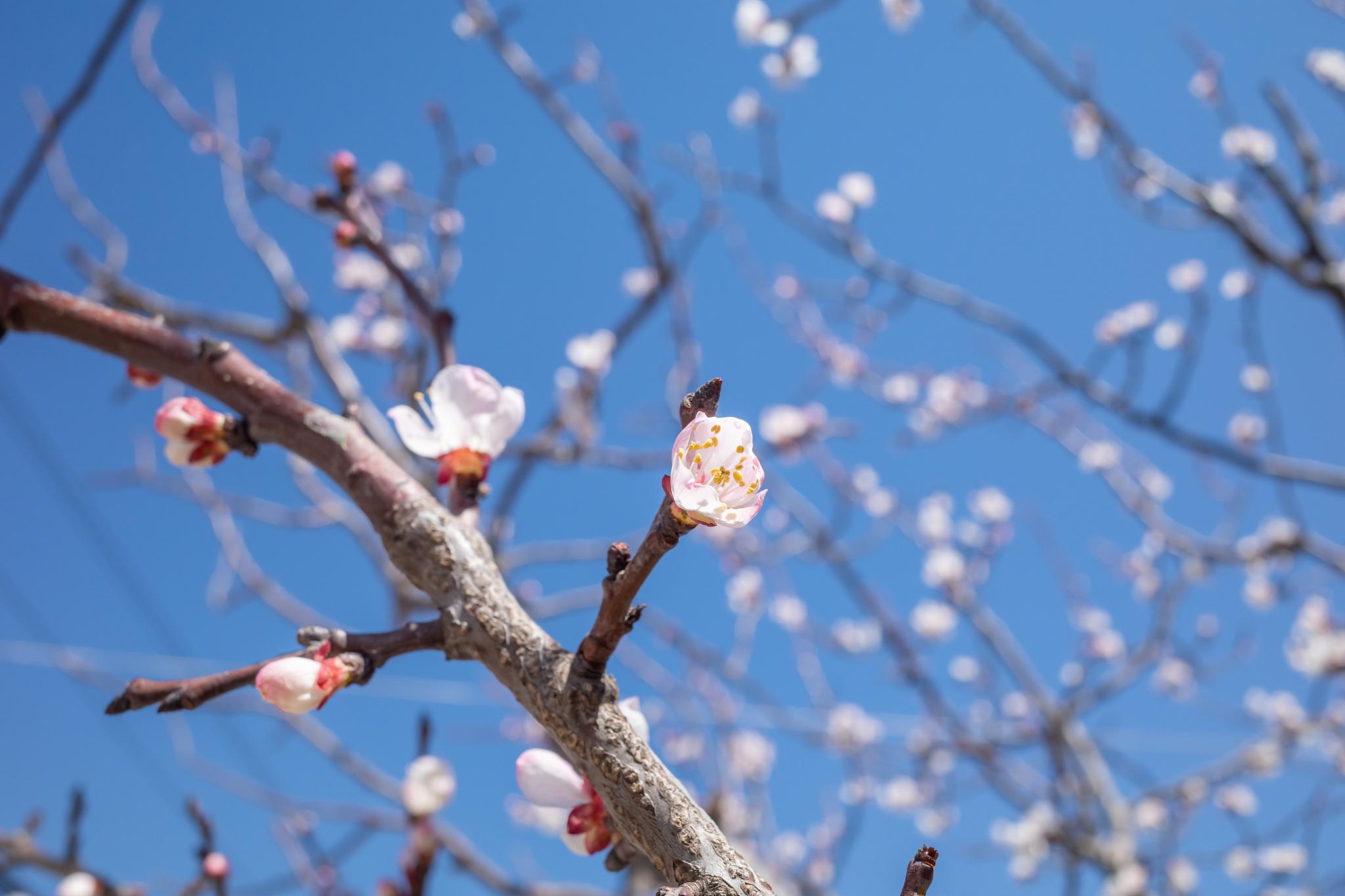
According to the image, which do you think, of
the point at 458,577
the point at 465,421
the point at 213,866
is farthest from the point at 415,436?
the point at 213,866

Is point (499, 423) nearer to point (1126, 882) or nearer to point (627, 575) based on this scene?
point (627, 575)

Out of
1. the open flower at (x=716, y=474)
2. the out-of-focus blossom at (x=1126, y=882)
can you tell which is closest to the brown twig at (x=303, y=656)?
the open flower at (x=716, y=474)

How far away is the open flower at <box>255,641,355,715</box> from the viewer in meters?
0.69

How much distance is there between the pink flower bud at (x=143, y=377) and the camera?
3.31 feet

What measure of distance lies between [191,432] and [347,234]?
1.41 feet

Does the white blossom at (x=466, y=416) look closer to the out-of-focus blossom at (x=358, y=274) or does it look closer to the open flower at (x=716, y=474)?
the open flower at (x=716, y=474)

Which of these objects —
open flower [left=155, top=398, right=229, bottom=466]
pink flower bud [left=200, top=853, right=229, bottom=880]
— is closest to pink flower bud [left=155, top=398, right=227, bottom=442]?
open flower [left=155, top=398, right=229, bottom=466]

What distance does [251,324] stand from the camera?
2.96 m

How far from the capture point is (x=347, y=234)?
1236 millimetres

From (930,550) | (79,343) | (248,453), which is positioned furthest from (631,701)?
(930,550)

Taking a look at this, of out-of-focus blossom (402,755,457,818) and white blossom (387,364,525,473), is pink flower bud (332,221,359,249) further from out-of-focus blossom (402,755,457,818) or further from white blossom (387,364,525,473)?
out-of-focus blossom (402,755,457,818)

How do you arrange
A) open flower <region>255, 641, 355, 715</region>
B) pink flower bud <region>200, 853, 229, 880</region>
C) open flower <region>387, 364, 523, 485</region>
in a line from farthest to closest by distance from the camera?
pink flower bud <region>200, 853, 229, 880</region>, open flower <region>387, 364, 523, 485</region>, open flower <region>255, 641, 355, 715</region>

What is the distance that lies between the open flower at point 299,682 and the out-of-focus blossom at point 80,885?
1.45 m

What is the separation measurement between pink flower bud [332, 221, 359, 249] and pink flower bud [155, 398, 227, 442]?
0.39 metres
